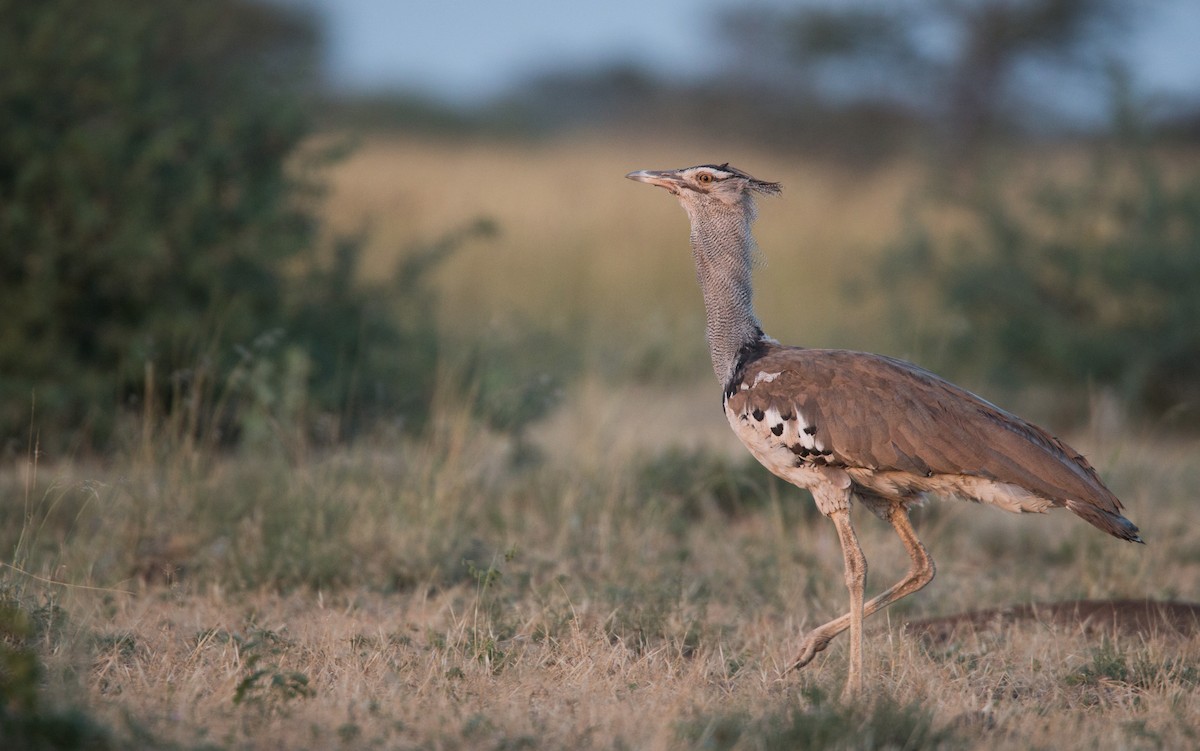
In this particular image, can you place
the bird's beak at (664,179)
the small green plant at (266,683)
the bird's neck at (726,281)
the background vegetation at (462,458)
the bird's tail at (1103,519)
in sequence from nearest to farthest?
the small green plant at (266,683) → the background vegetation at (462,458) → the bird's tail at (1103,519) → the bird's neck at (726,281) → the bird's beak at (664,179)

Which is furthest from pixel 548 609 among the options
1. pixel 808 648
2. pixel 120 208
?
pixel 120 208

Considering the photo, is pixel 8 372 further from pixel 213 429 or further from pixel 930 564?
pixel 930 564

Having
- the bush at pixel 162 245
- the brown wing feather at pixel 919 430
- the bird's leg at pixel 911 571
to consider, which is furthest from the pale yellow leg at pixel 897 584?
the bush at pixel 162 245

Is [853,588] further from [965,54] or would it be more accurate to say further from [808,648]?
[965,54]

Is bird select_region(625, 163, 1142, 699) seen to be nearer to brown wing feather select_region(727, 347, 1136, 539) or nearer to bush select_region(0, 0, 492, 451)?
brown wing feather select_region(727, 347, 1136, 539)

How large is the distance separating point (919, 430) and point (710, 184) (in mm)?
1090

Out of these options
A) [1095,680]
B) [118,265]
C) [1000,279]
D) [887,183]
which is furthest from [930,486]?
[887,183]

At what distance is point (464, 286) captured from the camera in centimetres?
1100

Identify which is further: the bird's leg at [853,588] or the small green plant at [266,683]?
the bird's leg at [853,588]

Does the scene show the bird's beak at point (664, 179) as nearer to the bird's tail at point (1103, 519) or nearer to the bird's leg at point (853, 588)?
the bird's leg at point (853, 588)

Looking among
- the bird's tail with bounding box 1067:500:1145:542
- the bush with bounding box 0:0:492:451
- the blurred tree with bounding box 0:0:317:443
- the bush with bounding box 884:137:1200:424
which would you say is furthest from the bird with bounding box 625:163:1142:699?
the bush with bounding box 884:137:1200:424

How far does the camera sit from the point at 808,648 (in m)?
3.71

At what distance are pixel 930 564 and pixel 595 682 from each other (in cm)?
116

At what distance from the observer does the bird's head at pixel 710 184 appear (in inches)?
160
